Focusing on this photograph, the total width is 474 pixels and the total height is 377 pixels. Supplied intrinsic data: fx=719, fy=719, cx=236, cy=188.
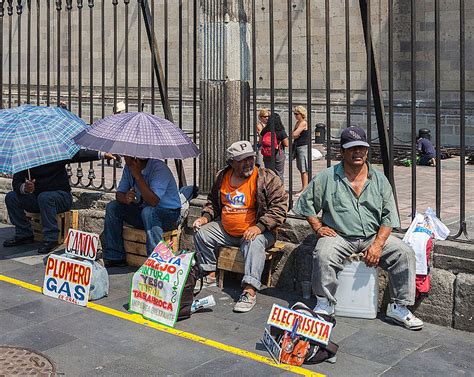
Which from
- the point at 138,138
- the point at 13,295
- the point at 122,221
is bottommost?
the point at 13,295

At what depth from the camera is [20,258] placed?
7.91 metres

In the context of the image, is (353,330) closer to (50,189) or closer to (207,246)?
(207,246)

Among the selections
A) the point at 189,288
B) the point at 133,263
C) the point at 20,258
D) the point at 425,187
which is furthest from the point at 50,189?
the point at 425,187

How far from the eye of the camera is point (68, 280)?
20.8 feet

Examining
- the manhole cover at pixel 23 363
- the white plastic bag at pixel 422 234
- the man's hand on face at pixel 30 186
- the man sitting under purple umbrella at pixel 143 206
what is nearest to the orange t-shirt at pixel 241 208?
the man sitting under purple umbrella at pixel 143 206

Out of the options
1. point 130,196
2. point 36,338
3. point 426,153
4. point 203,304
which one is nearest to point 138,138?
point 130,196

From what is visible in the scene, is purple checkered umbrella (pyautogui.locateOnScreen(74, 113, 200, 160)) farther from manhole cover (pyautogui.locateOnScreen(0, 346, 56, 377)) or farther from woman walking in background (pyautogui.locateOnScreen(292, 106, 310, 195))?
woman walking in background (pyautogui.locateOnScreen(292, 106, 310, 195))

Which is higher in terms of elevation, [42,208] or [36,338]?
[42,208]

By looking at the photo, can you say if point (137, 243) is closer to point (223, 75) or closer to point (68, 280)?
point (68, 280)

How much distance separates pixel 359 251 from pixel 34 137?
3.47m

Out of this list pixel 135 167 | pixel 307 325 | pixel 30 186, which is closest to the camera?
pixel 307 325

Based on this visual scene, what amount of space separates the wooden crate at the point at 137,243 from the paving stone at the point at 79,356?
6.63 feet

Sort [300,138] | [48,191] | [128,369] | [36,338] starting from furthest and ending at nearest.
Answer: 1. [300,138]
2. [48,191]
3. [36,338]
4. [128,369]

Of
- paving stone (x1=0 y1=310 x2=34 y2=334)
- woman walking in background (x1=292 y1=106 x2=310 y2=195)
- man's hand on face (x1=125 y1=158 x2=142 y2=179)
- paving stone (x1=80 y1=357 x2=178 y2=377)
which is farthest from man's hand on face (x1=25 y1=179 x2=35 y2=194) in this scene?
woman walking in background (x1=292 y1=106 x2=310 y2=195)
